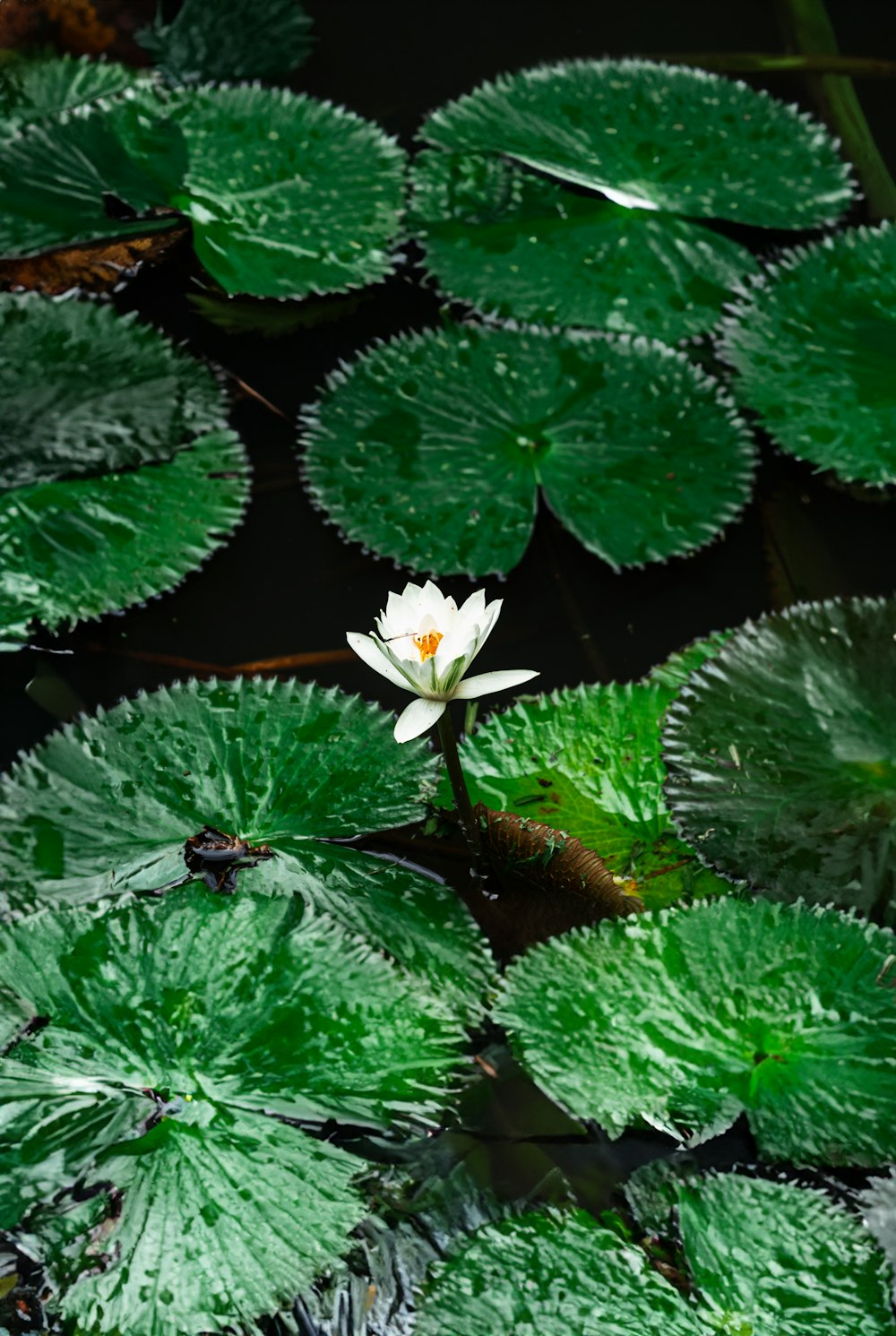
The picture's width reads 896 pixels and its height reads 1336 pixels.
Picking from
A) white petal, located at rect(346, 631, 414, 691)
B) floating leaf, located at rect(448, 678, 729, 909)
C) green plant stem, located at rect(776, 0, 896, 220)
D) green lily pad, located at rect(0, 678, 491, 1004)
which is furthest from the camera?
green plant stem, located at rect(776, 0, 896, 220)

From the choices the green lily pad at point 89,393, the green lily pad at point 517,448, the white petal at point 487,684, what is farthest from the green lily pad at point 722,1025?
the green lily pad at point 89,393

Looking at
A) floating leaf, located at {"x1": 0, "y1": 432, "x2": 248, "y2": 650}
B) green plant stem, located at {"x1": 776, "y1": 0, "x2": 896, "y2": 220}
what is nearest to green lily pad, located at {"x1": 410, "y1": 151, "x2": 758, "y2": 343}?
green plant stem, located at {"x1": 776, "y1": 0, "x2": 896, "y2": 220}

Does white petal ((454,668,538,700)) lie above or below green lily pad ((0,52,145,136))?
below

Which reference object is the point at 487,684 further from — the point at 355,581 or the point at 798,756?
the point at 355,581

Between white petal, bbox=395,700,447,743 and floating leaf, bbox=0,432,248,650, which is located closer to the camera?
white petal, bbox=395,700,447,743

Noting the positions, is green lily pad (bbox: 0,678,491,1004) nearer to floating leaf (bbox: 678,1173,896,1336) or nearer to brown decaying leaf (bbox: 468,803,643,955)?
brown decaying leaf (bbox: 468,803,643,955)

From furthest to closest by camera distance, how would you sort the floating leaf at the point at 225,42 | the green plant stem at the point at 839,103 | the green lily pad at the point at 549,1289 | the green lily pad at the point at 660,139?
the floating leaf at the point at 225,42 < the green plant stem at the point at 839,103 < the green lily pad at the point at 660,139 < the green lily pad at the point at 549,1289

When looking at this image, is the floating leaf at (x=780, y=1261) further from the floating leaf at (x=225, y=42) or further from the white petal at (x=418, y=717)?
the floating leaf at (x=225, y=42)

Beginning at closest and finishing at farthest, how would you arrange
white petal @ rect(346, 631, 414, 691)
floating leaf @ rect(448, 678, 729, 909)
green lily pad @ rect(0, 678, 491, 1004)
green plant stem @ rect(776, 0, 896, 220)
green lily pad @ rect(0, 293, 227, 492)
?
white petal @ rect(346, 631, 414, 691) < green lily pad @ rect(0, 678, 491, 1004) < floating leaf @ rect(448, 678, 729, 909) < green lily pad @ rect(0, 293, 227, 492) < green plant stem @ rect(776, 0, 896, 220)
